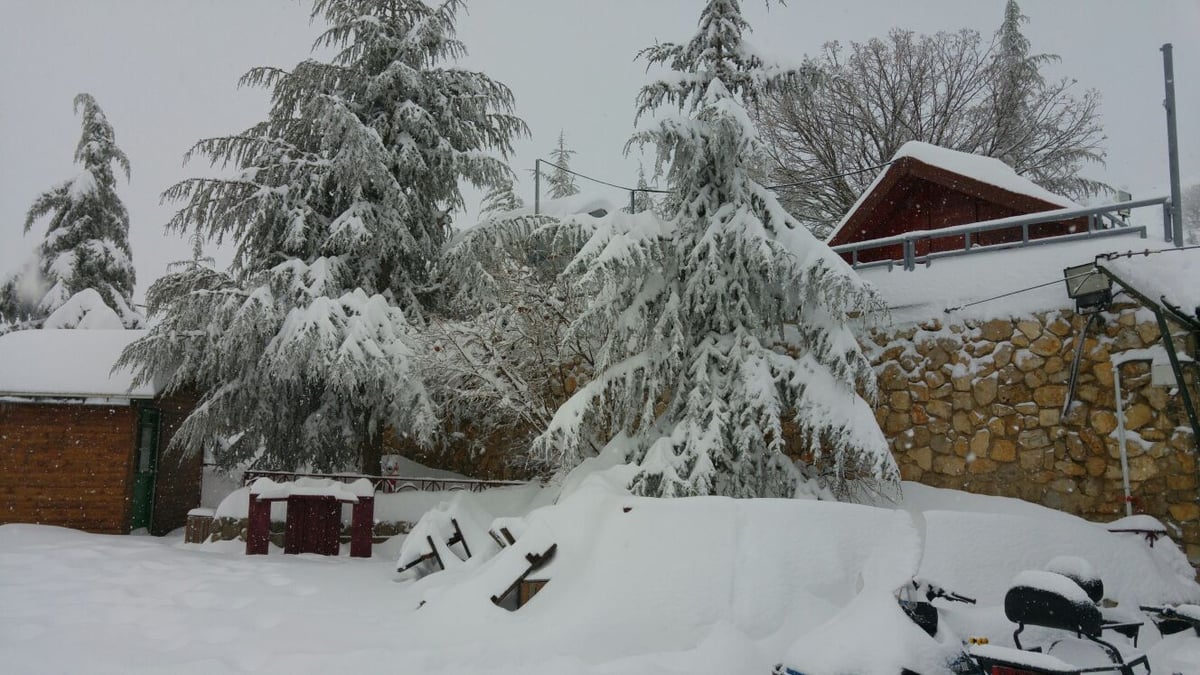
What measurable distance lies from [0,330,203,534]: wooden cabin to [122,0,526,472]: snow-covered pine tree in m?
0.98

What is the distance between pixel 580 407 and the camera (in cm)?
777

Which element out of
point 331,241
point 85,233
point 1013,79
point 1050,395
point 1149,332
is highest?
point 1013,79

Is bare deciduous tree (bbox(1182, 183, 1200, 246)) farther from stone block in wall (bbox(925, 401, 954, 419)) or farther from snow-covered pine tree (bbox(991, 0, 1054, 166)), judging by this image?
snow-covered pine tree (bbox(991, 0, 1054, 166))

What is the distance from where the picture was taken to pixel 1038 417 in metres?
8.48

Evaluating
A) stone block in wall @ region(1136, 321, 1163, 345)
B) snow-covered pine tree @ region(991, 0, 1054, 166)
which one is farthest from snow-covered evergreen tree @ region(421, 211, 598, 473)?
snow-covered pine tree @ region(991, 0, 1054, 166)

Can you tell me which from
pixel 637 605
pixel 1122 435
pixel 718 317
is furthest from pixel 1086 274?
pixel 637 605

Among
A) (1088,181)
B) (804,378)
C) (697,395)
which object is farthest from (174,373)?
(1088,181)

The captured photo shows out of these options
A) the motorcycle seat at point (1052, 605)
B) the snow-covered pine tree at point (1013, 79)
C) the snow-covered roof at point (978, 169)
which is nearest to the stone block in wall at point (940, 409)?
the snow-covered roof at point (978, 169)

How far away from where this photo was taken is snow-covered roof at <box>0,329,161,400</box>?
1084 centimetres

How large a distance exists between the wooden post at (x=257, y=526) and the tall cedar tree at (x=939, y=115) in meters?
14.3

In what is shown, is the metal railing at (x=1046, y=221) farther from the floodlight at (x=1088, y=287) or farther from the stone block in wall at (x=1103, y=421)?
the stone block in wall at (x=1103, y=421)

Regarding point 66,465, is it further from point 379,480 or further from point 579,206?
point 579,206

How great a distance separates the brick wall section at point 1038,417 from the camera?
7785 millimetres

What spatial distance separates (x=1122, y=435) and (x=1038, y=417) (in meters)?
0.78
